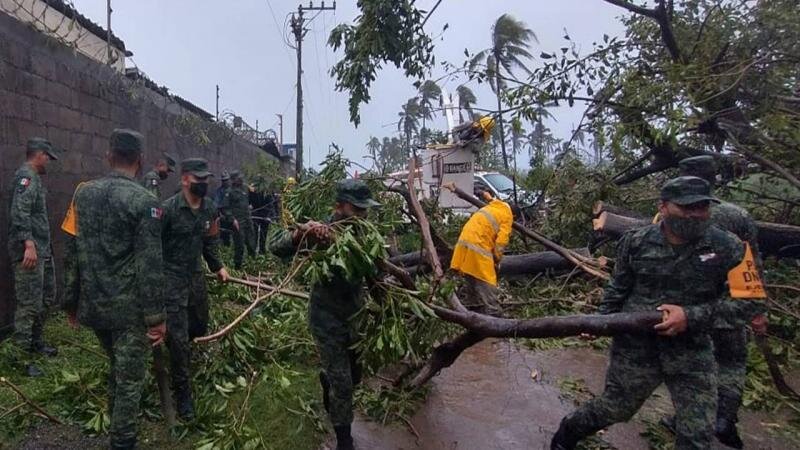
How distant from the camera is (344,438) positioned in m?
3.67

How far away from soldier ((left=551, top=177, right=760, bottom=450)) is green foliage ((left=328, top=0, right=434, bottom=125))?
158 inches

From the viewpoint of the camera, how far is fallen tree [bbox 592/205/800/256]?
5879 millimetres

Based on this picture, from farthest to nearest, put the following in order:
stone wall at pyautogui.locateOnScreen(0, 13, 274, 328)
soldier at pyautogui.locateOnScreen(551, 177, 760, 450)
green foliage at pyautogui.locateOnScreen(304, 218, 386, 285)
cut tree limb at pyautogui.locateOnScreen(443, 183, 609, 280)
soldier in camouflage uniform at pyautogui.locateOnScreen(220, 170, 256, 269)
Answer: soldier in camouflage uniform at pyautogui.locateOnScreen(220, 170, 256, 269)
cut tree limb at pyautogui.locateOnScreen(443, 183, 609, 280)
stone wall at pyautogui.locateOnScreen(0, 13, 274, 328)
green foliage at pyautogui.locateOnScreen(304, 218, 386, 285)
soldier at pyautogui.locateOnScreen(551, 177, 760, 450)

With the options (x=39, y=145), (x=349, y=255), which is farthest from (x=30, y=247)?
(x=349, y=255)

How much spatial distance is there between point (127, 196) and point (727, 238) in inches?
134

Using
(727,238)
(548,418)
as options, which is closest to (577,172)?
(548,418)

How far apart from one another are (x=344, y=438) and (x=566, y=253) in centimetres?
425

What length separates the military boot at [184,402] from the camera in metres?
4.01

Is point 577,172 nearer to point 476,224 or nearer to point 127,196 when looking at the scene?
point 476,224

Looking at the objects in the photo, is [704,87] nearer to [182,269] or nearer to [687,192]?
[687,192]

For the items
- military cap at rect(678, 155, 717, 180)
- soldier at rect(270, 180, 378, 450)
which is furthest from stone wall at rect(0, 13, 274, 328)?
military cap at rect(678, 155, 717, 180)

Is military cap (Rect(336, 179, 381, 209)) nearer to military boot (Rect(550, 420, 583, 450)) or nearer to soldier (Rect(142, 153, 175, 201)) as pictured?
military boot (Rect(550, 420, 583, 450))

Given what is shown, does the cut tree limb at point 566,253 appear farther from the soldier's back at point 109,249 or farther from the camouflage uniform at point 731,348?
→ the soldier's back at point 109,249

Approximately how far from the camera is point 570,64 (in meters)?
7.06
